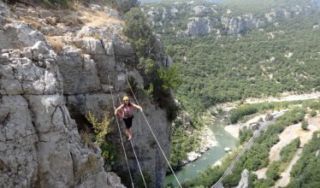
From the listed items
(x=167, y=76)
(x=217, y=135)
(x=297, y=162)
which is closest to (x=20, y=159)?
(x=167, y=76)

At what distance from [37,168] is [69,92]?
6.41m

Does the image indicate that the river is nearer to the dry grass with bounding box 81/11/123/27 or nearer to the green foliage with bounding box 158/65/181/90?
the green foliage with bounding box 158/65/181/90

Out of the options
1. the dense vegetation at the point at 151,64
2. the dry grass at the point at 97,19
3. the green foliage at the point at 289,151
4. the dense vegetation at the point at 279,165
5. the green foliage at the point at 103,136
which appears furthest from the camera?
the green foliage at the point at 289,151

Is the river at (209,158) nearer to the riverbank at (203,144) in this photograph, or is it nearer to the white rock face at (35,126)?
the riverbank at (203,144)

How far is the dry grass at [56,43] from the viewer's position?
70.6ft

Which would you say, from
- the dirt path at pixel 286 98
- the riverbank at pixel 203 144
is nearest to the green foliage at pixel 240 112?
the riverbank at pixel 203 144

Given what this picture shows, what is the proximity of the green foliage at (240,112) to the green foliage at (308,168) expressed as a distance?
3735 cm

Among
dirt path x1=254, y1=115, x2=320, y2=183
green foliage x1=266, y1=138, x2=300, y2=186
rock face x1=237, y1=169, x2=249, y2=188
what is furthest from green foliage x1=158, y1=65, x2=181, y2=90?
dirt path x1=254, y1=115, x2=320, y2=183

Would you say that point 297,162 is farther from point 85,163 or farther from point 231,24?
point 231,24

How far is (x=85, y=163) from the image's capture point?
1825 centimetres

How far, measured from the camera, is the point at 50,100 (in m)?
17.1

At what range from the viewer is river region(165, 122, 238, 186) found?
6540 cm

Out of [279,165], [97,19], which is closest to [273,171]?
[279,165]

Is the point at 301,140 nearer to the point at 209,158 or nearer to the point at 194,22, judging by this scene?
the point at 209,158
